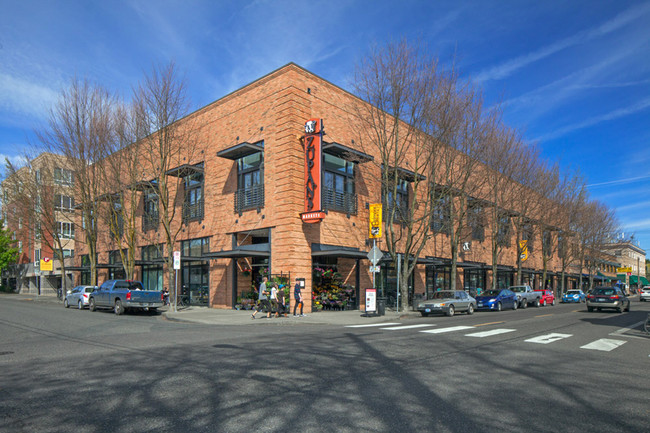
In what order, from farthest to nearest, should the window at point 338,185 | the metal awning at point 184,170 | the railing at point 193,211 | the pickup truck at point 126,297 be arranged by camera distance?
the railing at point 193,211 < the metal awning at point 184,170 < the window at point 338,185 < the pickup truck at point 126,297

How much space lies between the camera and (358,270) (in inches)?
1041

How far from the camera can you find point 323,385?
674 centimetres

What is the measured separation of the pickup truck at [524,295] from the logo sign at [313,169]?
17931 millimetres

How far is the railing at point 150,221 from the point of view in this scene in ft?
107

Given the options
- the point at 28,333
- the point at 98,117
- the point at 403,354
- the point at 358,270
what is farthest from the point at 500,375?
the point at 98,117

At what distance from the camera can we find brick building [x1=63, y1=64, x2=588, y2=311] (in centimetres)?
2338

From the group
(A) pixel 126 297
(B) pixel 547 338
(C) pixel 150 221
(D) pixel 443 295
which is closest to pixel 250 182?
(A) pixel 126 297

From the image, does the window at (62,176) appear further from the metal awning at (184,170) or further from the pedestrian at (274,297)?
the pedestrian at (274,297)

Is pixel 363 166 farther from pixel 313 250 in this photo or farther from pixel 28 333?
pixel 28 333

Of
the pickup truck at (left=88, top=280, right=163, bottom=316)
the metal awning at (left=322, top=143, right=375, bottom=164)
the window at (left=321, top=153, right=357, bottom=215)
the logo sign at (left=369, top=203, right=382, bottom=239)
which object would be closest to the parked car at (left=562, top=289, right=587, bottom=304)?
the window at (left=321, top=153, right=357, bottom=215)

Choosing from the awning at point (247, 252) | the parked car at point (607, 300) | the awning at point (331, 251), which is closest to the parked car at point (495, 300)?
the parked car at point (607, 300)

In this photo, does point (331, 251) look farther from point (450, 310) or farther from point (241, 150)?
point (241, 150)

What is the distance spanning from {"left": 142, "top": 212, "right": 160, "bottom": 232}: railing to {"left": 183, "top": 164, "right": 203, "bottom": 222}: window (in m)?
2.98

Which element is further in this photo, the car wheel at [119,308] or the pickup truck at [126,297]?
the car wheel at [119,308]
